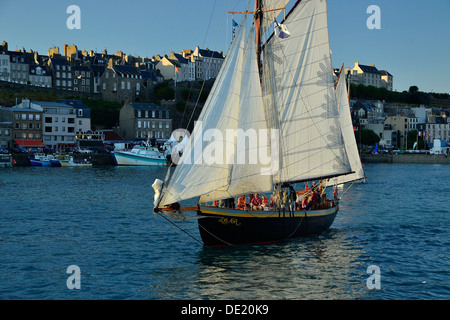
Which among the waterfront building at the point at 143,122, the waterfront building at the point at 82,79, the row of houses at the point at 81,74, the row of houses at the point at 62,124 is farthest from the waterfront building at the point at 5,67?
the waterfront building at the point at 143,122

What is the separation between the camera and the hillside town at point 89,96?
4717 inches

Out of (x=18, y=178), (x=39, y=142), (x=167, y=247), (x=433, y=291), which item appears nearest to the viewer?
(x=433, y=291)

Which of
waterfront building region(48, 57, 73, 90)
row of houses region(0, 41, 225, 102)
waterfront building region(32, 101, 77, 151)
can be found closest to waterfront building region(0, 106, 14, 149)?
waterfront building region(32, 101, 77, 151)

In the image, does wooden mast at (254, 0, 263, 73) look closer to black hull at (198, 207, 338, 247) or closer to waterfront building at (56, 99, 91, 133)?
black hull at (198, 207, 338, 247)

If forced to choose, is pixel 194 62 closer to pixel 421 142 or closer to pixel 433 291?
pixel 421 142

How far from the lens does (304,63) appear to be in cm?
3116

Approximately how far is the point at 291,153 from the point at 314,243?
4.96 m

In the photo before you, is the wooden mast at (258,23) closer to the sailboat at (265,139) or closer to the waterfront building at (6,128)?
the sailboat at (265,139)

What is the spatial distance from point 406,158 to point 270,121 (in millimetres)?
125064

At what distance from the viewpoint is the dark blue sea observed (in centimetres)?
2142

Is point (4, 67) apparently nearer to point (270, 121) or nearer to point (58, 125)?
point (58, 125)
